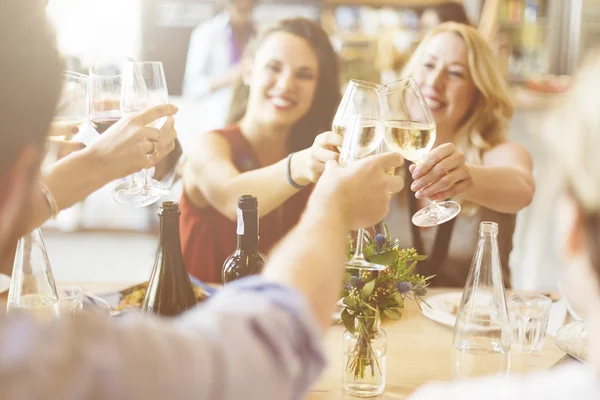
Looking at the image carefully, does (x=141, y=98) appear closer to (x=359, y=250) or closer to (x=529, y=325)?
(x=359, y=250)

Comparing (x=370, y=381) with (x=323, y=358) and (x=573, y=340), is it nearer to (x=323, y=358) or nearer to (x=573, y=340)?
(x=573, y=340)

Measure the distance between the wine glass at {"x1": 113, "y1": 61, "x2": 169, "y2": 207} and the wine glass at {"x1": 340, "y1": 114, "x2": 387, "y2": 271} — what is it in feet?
1.29

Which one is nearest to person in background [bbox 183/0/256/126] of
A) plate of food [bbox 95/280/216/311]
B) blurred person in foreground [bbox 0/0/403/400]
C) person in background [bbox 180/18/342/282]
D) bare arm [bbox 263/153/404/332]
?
person in background [bbox 180/18/342/282]

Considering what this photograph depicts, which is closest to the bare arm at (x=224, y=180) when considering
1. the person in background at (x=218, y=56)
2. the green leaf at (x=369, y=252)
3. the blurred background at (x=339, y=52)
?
the blurred background at (x=339, y=52)

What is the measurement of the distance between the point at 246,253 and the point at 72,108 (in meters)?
0.43

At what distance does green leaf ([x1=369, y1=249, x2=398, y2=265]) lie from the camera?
105 cm

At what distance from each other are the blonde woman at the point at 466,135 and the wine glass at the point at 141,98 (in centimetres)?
86

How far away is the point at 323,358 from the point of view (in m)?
0.57

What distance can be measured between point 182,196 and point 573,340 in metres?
1.32

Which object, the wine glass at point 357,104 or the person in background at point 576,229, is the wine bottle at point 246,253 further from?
the person in background at point 576,229

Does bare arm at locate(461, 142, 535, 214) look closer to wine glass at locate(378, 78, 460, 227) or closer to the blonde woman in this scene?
the blonde woman

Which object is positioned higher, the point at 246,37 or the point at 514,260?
the point at 246,37

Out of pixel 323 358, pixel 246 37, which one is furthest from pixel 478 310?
pixel 246 37

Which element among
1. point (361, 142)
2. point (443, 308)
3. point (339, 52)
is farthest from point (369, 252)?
point (339, 52)
